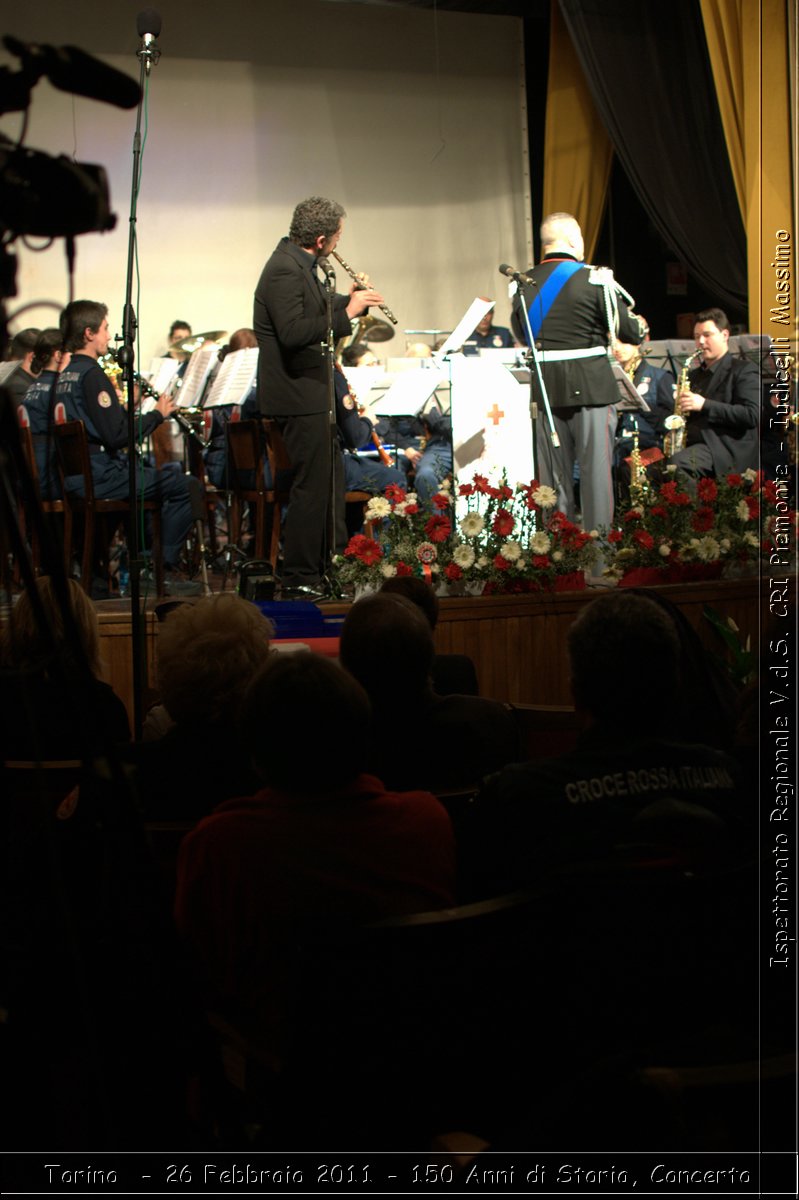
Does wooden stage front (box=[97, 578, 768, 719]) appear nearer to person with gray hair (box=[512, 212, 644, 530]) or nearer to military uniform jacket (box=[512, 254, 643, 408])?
person with gray hair (box=[512, 212, 644, 530])

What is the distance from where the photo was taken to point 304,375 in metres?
4.93

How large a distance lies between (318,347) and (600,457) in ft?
4.53

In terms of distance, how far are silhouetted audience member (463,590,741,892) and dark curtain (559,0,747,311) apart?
6649 mm

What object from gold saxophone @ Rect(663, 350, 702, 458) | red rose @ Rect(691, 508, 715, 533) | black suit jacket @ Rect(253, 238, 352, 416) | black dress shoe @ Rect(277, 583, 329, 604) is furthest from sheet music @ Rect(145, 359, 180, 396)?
red rose @ Rect(691, 508, 715, 533)

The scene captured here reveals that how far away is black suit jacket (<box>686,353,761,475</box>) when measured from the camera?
6.56 m

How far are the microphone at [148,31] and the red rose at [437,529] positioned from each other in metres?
1.67

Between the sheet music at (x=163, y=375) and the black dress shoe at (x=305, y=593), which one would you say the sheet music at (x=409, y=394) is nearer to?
the sheet music at (x=163, y=375)

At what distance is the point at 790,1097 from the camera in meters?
1.05

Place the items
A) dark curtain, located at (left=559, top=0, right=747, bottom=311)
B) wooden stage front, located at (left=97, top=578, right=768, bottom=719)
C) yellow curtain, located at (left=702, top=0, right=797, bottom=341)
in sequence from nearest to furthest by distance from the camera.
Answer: wooden stage front, located at (left=97, top=578, right=768, bottom=719)
yellow curtain, located at (left=702, top=0, right=797, bottom=341)
dark curtain, located at (left=559, top=0, right=747, bottom=311)

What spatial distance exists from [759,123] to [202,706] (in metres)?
5.91

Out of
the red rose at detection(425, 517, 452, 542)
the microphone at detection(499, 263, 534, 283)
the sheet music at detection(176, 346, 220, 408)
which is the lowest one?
the red rose at detection(425, 517, 452, 542)

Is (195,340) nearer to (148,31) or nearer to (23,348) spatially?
(23,348)

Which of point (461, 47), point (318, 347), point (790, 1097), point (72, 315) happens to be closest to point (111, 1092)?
point (790, 1097)

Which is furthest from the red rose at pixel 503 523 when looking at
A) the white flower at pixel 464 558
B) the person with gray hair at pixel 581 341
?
the person with gray hair at pixel 581 341
